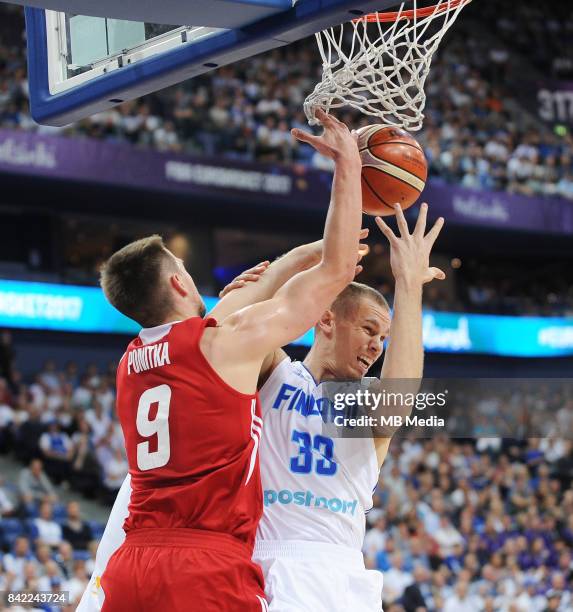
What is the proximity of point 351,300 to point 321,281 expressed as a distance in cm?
60

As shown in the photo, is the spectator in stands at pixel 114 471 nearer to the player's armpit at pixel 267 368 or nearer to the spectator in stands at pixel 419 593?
the spectator in stands at pixel 419 593

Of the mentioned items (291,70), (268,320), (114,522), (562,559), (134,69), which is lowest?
(562,559)

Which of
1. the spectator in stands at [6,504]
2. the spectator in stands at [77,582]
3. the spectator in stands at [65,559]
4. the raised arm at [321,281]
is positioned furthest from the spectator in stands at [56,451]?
the raised arm at [321,281]

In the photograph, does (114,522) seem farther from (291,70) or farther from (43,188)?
(291,70)

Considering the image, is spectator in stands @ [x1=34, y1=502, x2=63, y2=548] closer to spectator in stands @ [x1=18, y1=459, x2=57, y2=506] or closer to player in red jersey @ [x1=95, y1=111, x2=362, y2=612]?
spectator in stands @ [x1=18, y1=459, x2=57, y2=506]

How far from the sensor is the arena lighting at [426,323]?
15.0 metres

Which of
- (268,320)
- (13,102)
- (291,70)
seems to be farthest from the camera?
(291,70)

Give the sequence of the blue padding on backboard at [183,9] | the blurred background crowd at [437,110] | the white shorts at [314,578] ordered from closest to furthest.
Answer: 1. the blue padding on backboard at [183,9]
2. the white shorts at [314,578]
3. the blurred background crowd at [437,110]

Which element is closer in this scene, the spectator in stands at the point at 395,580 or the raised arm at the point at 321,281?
the raised arm at the point at 321,281

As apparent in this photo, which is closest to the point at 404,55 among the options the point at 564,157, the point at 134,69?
the point at 134,69

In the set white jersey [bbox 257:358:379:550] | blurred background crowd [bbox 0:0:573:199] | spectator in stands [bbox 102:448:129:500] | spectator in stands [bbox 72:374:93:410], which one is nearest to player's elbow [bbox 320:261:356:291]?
white jersey [bbox 257:358:379:550]

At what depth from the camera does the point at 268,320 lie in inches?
117

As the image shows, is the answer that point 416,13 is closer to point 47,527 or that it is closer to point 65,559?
point 65,559

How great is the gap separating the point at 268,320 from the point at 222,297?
2.44 ft
